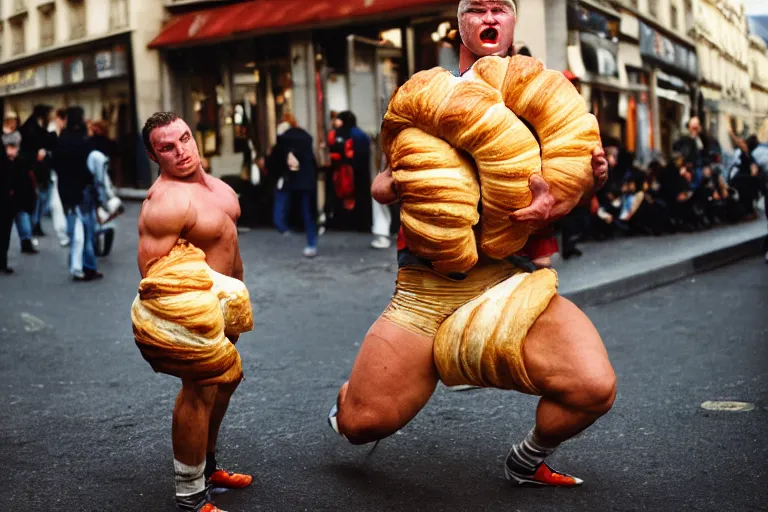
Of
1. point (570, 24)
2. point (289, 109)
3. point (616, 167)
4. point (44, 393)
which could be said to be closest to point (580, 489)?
point (44, 393)

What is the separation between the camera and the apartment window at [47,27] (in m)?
25.5

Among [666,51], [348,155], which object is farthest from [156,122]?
[666,51]

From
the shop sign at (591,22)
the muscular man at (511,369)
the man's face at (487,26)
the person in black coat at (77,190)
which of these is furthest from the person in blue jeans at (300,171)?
the man's face at (487,26)

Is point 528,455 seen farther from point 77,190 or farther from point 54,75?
point 54,75

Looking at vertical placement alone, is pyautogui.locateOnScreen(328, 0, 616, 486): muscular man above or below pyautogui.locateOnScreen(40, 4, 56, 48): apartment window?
below

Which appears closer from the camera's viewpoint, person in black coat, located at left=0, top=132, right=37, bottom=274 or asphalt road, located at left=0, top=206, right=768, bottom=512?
asphalt road, located at left=0, top=206, right=768, bottom=512

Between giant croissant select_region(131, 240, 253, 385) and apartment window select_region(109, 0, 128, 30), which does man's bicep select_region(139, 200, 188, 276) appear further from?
apartment window select_region(109, 0, 128, 30)

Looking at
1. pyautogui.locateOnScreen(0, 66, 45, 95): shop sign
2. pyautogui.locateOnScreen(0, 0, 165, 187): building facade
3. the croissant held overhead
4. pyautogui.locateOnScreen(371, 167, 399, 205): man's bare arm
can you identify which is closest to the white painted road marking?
pyautogui.locateOnScreen(371, 167, 399, 205): man's bare arm

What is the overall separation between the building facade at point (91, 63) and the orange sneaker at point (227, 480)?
16.8 metres

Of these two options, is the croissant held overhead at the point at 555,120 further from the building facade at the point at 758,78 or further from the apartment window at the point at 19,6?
the building facade at the point at 758,78

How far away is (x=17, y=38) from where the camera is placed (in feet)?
89.6

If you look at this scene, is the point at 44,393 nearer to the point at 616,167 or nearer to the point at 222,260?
the point at 222,260

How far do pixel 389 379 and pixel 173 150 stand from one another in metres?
1.13

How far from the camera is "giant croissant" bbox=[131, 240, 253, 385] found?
10.3 ft
